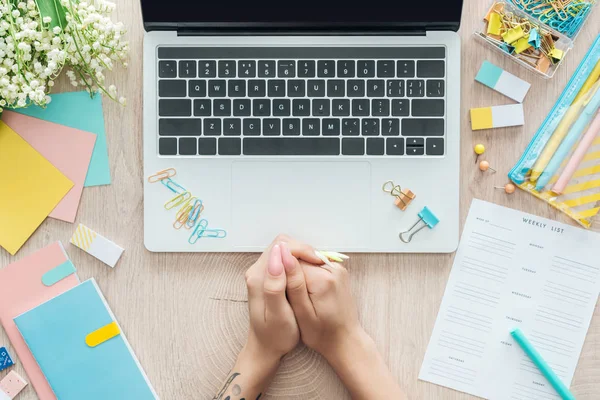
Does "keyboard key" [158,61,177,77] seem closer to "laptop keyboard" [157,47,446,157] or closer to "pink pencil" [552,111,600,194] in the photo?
"laptop keyboard" [157,47,446,157]

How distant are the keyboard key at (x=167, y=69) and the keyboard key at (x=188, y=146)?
0.36ft

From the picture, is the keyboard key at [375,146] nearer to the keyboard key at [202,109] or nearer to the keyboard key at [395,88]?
the keyboard key at [395,88]

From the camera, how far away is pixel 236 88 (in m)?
0.84

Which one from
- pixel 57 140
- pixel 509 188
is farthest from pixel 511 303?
pixel 57 140

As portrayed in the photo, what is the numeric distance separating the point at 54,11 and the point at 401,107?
1.90ft

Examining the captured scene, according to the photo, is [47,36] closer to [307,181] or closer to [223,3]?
[223,3]

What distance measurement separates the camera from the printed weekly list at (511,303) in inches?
34.4

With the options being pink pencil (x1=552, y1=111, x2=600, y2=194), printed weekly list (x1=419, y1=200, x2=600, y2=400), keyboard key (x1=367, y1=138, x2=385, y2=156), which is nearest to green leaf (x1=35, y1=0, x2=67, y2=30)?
keyboard key (x1=367, y1=138, x2=385, y2=156)

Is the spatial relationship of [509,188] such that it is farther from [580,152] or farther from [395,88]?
[395,88]

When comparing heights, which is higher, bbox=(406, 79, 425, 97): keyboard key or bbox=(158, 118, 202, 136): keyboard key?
bbox=(406, 79, 425, 97): keyboard key

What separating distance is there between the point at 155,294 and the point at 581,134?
78cm

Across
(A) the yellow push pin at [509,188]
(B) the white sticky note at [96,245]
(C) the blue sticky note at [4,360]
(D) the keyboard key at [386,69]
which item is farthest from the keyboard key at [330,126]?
(C) the blue sticky note at [4,360]

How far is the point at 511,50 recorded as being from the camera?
86 cm

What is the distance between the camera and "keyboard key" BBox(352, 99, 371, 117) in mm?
838
